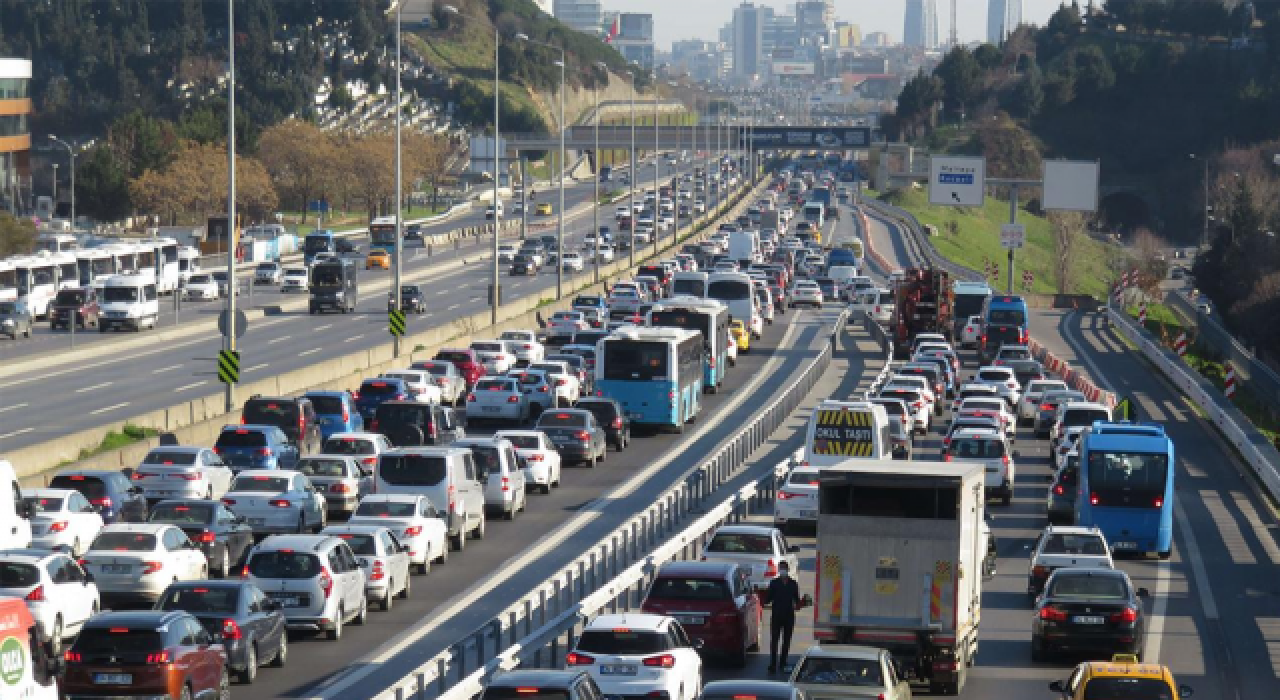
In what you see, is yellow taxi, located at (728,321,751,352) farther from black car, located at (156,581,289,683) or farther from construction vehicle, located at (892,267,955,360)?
black car, located at (156,581,289,683)

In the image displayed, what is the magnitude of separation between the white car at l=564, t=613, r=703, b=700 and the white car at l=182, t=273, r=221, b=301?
73.9 metres

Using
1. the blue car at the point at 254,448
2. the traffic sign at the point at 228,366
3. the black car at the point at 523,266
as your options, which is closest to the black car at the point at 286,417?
the traffic sign at the point at 228,366

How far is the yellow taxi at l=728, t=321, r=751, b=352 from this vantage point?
74.8 m

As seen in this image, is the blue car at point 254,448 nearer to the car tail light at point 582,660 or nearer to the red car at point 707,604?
the red car at point 707,604

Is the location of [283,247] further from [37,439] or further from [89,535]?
[89,535]

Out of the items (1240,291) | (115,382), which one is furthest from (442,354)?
(1240,291)

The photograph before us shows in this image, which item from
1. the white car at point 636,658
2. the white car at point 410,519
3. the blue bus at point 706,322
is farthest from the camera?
the blue bus at point 706,322

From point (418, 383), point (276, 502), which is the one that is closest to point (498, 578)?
point (276, 502)

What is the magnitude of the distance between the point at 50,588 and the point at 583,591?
24.4 feet

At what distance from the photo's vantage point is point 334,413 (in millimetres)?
46750

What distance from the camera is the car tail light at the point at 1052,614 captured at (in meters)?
27.3

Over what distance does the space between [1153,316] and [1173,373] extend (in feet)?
165

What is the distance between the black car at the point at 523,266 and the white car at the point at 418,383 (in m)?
57.5

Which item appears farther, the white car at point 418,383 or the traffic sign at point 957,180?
the traffic sign at point 957,180
